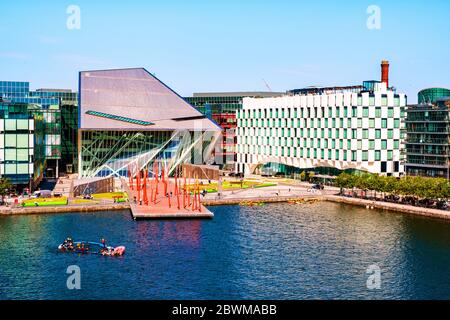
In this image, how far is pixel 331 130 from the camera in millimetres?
121562

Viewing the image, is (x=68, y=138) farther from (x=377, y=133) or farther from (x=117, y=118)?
(x=377, y=133)

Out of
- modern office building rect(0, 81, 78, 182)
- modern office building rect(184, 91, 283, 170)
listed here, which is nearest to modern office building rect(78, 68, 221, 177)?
modern office building rect(0, 81, 78, 182)

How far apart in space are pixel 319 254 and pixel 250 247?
7154mm

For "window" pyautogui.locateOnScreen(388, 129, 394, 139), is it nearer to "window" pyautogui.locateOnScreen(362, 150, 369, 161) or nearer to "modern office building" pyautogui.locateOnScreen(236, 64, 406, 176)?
"modern office building" pyautogui.locateOnScreen(236, 64, 406, 176)

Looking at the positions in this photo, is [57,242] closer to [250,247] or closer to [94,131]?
[250,247]

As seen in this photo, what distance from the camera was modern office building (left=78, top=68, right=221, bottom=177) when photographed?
418 feet

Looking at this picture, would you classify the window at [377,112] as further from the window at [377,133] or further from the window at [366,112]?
the window at [377,133]

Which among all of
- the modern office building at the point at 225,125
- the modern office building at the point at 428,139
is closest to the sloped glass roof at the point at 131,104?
the modern office building at the point at 225,125

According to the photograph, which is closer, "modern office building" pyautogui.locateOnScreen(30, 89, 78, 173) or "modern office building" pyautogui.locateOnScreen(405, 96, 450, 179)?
"modern office building" pyautogui.locateOnScreen(405, 96, 450, 179)

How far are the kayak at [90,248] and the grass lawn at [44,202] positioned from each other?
25.9 m

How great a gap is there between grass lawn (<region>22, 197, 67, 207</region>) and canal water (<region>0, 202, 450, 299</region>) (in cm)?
549

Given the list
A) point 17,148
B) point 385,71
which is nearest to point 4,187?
point 17,148

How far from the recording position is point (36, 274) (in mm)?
56812
